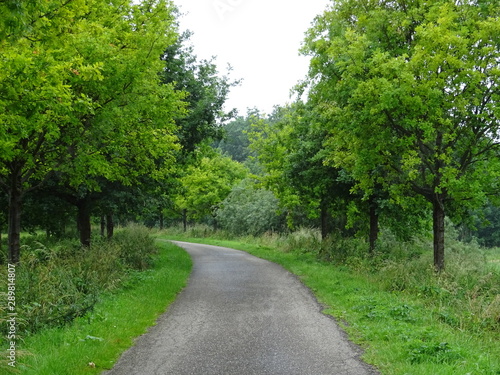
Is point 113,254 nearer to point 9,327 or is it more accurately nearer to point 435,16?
point 9,327

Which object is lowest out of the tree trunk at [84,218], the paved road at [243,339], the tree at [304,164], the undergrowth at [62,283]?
the paved road at [243,339]

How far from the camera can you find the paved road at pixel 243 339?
5676mm

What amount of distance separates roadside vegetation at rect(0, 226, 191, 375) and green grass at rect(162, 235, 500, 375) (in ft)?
13.3

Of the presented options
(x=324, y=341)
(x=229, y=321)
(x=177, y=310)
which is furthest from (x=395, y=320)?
(x=177, y=310)

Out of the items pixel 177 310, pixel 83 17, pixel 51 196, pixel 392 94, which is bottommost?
pixel 177 310

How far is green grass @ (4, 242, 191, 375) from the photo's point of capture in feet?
18.0

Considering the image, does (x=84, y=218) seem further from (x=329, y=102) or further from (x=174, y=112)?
(x=329, y=102)

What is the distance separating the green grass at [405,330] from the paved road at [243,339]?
0.39 metres

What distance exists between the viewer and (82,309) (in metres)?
7.78

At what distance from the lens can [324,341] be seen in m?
6.90

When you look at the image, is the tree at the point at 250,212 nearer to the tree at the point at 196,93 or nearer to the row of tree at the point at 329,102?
the tree at the point at 196,93

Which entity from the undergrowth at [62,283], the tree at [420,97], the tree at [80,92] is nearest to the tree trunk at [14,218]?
the tree at [80,92]

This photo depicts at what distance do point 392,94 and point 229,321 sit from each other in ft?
21.4

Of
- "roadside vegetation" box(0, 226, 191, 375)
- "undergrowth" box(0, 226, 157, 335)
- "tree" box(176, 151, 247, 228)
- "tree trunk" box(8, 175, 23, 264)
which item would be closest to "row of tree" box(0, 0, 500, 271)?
"tree trunk" box(8, 175, 23, 264)
